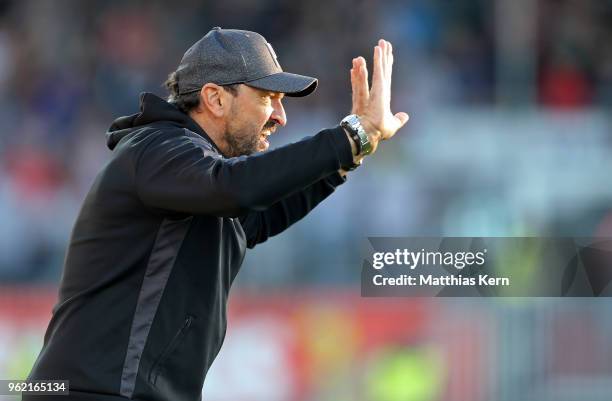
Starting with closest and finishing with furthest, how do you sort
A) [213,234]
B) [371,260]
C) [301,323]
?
1. [213,234]
2. [371,260]
3. [301,323]

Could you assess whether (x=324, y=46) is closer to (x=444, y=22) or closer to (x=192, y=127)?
(x=444, y=22)

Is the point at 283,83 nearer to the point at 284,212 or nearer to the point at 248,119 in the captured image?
the point at 248,119

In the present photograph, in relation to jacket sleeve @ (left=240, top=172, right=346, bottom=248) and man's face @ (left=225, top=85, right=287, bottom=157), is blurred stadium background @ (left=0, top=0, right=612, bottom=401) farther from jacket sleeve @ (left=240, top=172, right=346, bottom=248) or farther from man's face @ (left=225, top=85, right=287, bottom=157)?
man's face @ (left=225, top=85, right=287, bottom=157)

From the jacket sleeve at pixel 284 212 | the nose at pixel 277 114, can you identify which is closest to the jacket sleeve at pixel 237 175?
the nose at pixel 277 114

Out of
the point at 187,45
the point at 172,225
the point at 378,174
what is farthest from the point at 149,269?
the point at 187,45

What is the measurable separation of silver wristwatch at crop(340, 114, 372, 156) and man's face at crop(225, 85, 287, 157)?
0.46 m

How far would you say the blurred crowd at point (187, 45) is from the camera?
8.67 m

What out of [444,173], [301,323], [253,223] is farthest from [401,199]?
[253,223]

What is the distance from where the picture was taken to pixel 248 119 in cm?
357

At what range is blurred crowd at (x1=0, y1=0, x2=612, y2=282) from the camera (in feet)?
28.5

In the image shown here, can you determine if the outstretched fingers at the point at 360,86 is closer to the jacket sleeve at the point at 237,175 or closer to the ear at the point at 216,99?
the jacket sleeve at the point at 237,175

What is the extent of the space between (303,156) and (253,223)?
941 mm

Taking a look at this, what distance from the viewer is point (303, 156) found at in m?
3.09

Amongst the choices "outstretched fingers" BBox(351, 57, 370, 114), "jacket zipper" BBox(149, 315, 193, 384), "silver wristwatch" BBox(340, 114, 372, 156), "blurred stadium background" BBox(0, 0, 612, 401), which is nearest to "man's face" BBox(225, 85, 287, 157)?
"outstretched fingers" BBox(351, 57, 370, 114)
